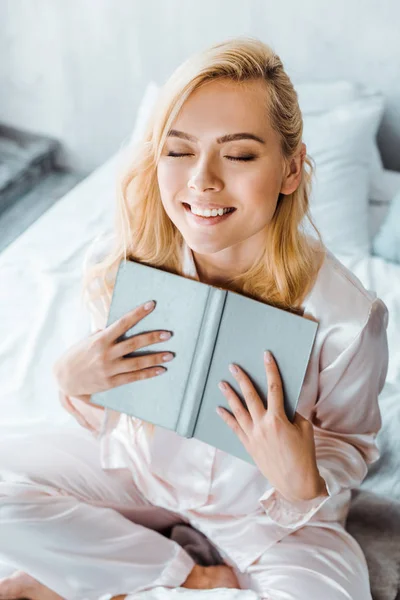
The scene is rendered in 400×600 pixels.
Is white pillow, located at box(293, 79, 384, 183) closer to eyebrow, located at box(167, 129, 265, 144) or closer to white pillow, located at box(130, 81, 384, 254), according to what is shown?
white pillow, located at box(130, 81, 384, 254)

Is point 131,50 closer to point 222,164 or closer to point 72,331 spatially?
point 72,331

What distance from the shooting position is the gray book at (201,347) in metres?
0.92

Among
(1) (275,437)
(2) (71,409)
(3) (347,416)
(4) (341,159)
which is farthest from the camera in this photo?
(4) (341,159)

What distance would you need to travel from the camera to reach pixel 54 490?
1.19m

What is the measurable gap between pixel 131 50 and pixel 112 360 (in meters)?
1.48

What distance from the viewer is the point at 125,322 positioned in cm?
100

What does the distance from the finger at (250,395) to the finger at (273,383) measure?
0.07ft

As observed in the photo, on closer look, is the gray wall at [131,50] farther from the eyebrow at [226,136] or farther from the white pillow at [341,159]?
the eyebrow at [226,136]

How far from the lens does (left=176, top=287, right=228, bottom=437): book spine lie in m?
0.94

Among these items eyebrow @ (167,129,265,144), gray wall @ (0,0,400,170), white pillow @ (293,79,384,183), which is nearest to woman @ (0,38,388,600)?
eyebrow @ (167,129,265,144)

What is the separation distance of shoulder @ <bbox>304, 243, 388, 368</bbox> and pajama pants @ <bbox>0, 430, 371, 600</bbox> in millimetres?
355

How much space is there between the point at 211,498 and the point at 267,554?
5.0 inches

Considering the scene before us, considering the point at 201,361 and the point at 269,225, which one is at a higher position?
the point at 269,225

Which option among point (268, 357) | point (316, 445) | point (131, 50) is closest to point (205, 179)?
point (268, 357)
